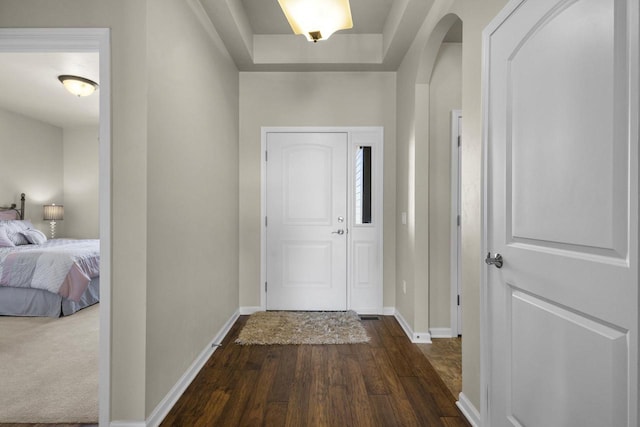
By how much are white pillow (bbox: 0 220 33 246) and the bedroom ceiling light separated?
930 mm

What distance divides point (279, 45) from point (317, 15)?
4.75ft

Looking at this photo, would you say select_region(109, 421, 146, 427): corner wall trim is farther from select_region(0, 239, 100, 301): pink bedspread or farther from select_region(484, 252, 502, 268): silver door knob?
select_region(0, 239, 100, 301): pink bedspread

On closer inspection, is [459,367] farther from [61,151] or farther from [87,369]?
[61,151]

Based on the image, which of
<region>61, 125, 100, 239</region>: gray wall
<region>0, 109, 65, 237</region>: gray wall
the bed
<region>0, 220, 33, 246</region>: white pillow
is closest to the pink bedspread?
the bed

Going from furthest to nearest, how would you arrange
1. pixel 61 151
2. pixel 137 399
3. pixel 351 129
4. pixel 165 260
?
pixel 61 151, pixel 351 129, pixel 165 260, pixel 137 399

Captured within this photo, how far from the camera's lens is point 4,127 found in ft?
15.8

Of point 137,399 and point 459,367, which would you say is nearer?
point 137,399

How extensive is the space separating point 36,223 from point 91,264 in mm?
2770

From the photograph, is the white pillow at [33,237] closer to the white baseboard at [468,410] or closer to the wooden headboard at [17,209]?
the wooden headboard at [17,209]

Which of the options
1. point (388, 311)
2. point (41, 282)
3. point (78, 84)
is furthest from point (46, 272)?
point (388, 311)

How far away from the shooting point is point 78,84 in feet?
12.2

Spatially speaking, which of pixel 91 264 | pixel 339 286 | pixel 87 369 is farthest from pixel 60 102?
pixel 339 286

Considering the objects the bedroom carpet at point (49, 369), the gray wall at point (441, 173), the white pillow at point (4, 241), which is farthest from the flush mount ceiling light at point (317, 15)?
the white pillow at point (4, 241)

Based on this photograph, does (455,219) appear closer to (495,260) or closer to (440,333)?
(440,333)
